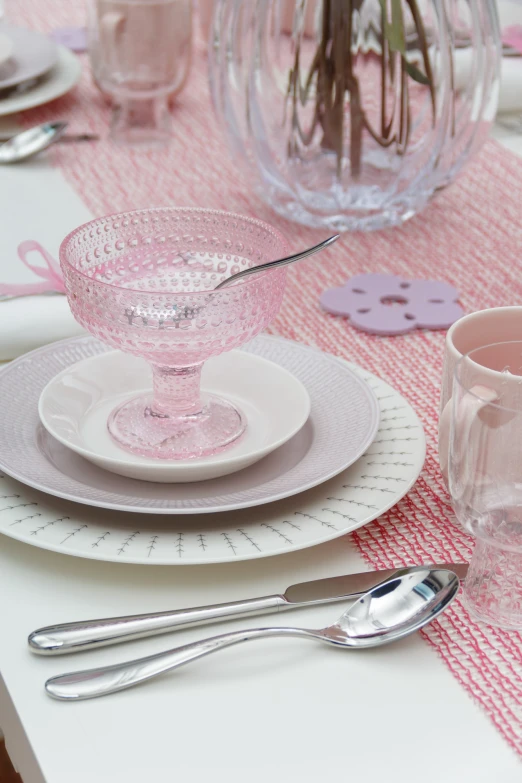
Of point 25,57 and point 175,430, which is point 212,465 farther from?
point 25,57

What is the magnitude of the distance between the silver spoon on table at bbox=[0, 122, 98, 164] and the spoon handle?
79 cm

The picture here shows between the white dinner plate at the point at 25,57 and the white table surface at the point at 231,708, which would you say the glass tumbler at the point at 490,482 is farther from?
the white dinner plate at the point at 25,57

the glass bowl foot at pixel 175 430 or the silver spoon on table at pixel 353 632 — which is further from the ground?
the glass bowl foot at pixel 175 430

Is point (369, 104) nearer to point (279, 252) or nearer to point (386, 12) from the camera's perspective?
point (386, 12)

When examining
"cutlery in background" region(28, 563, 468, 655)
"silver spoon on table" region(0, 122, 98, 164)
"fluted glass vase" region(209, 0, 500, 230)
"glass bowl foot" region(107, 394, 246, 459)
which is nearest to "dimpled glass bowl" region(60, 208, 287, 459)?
"glass bowl foot" region(107, 394, 246, 459)

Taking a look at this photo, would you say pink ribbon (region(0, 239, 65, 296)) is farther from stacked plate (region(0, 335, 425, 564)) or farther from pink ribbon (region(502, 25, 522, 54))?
pink ribbon (region(502, 25, 522, 54))

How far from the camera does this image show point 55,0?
1.67 metres

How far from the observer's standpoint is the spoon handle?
0.42 m

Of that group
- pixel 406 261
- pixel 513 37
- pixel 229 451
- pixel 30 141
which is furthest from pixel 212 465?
pixel 513 37

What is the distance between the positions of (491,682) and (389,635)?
46 millimetres

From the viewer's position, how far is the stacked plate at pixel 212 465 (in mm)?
483

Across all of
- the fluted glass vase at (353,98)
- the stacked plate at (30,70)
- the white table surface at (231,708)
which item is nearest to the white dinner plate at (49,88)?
the stacked plate at (30,70)

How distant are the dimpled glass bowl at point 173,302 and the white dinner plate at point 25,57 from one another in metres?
0.62

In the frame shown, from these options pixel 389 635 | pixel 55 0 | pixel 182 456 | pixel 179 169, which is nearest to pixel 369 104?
pixel 179 169
